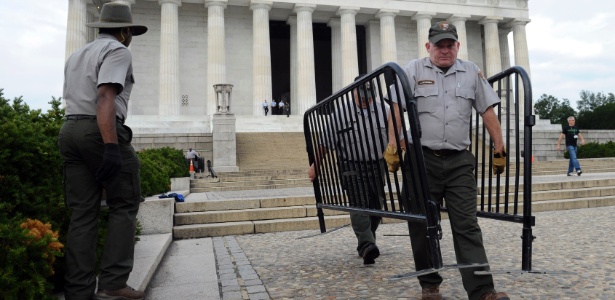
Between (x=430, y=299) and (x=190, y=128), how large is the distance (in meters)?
26.9

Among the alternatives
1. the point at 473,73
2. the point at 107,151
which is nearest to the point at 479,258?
the point at 473,73

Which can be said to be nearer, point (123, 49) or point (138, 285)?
point (123, 49)

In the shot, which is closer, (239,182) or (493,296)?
(493,296)

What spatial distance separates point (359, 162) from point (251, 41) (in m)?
35.4

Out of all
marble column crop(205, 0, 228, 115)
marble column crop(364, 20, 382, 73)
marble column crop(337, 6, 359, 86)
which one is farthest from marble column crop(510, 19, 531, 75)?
marble column crop(205, 0, 228, 115)

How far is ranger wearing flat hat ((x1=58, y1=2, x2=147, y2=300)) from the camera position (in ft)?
10.7

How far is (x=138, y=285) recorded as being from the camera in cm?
407

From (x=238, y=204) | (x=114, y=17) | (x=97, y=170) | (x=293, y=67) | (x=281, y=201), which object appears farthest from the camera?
(x=293, y=67)

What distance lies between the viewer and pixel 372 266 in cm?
524

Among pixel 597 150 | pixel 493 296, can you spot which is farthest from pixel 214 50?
pixel 493 296

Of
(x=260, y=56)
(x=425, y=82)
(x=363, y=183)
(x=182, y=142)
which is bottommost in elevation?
(x=363, y=183)

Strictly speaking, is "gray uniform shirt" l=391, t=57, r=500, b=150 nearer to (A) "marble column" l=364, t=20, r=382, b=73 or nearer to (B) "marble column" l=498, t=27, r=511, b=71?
(A) "marble column" l=364, t=20, r=382, b=73

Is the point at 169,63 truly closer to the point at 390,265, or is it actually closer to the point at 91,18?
the point at 91,18

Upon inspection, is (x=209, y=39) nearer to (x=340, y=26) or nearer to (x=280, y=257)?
(x=340, y=26)
